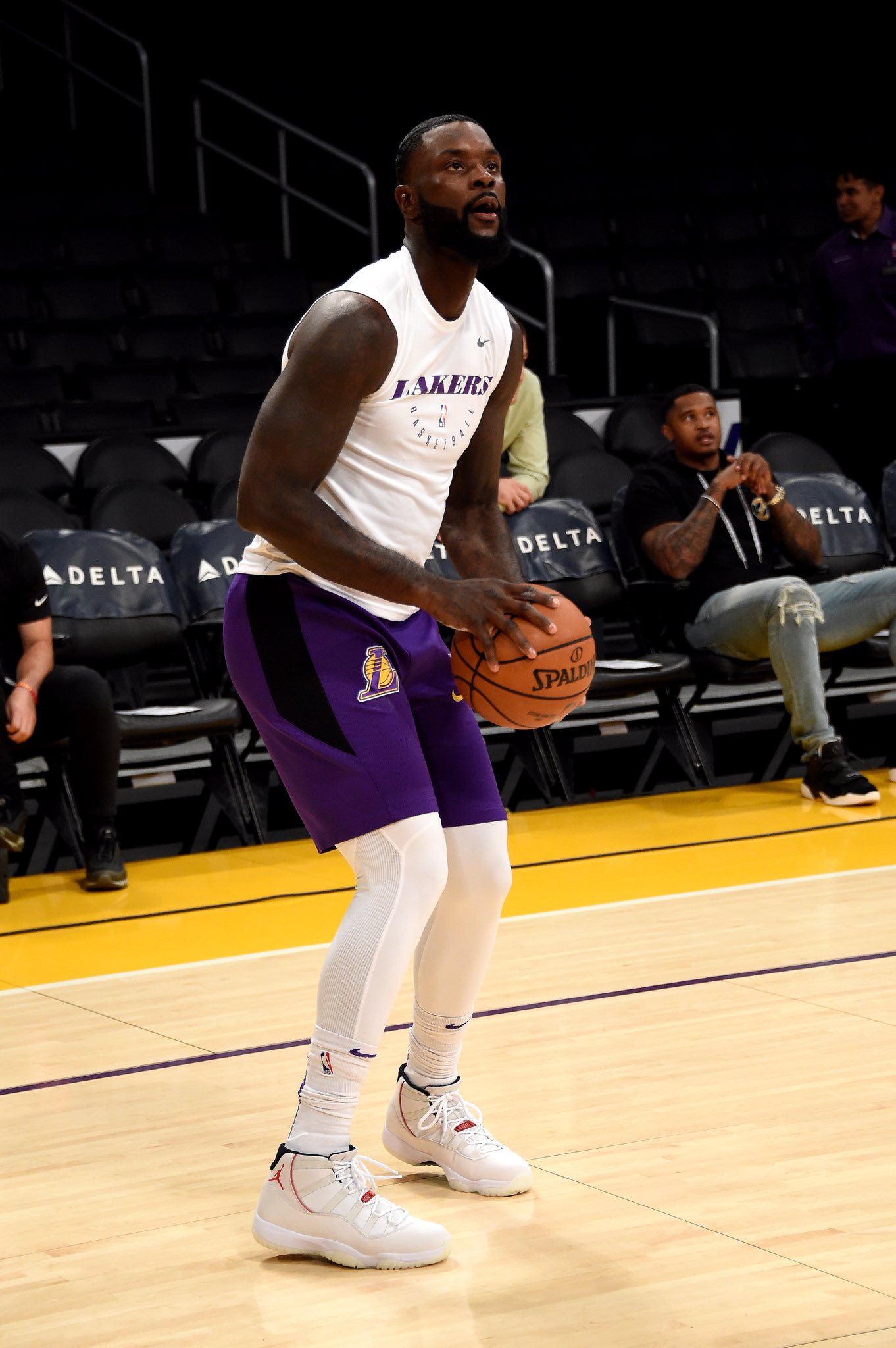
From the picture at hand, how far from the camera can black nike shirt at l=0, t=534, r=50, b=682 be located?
194 inches

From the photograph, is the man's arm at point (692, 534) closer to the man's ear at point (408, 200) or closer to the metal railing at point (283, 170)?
the man's ear at point (408, 200)

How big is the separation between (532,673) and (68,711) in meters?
2.70

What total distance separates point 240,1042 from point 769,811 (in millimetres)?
2635

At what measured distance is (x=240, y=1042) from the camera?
11.4ft

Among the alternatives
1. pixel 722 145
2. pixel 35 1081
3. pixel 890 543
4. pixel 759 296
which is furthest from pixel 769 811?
pixel 722 145

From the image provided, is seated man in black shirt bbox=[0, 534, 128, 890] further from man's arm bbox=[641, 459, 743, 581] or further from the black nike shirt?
man's arm bbox=[641, 459, 743, 581]

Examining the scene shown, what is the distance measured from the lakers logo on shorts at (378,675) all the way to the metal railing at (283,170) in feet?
24.2

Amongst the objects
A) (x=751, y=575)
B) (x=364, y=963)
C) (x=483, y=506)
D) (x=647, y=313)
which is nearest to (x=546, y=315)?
(x=647, y=313)

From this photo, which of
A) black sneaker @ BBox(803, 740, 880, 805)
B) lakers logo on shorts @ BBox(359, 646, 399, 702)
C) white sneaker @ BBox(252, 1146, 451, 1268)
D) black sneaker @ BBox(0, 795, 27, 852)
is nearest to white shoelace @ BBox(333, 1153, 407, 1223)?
white sneaker @ BBox(252, 1146, 451, 1268)

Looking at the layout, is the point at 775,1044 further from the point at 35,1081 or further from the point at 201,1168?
the point at 35,1081

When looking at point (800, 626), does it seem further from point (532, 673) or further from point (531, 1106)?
point (532, 673)

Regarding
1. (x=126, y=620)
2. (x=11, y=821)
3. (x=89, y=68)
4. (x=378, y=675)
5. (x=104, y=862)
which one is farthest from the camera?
(x=89, y=68)

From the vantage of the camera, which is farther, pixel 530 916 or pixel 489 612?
pixel 530 916

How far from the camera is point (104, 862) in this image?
487 centimetres
